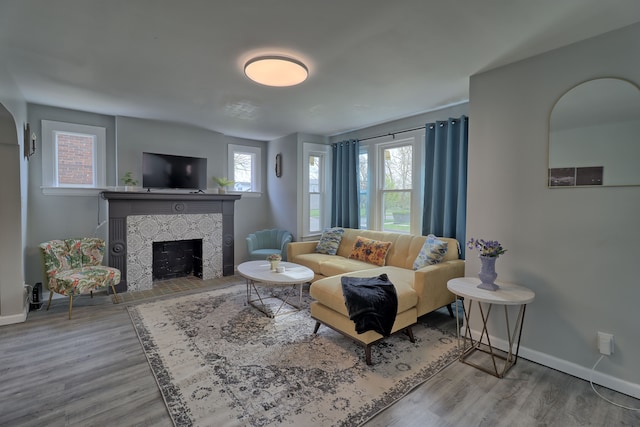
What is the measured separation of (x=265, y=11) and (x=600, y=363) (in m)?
3.28

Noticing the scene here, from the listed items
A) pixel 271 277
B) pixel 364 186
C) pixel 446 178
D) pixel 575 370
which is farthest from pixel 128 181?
pixel 575 370

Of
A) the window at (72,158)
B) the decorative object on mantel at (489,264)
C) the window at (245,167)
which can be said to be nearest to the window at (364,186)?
the window at (245,167)

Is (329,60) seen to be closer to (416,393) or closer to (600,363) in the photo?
(416,393)

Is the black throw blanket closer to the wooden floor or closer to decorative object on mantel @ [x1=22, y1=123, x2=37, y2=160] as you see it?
the wooden floor

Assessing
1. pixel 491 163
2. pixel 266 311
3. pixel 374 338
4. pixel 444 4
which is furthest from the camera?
pixel 266 311

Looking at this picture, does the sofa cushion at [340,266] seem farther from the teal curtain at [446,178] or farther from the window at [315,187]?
the window at [315,187]

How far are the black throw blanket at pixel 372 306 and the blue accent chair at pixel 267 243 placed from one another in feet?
7.94

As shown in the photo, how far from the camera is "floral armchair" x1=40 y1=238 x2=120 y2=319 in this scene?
126 inches

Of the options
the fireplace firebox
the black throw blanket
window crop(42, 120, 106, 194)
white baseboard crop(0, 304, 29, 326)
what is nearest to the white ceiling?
window crop(42, 120, 106, 194)

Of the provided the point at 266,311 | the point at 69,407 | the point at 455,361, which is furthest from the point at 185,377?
the point at 455,361

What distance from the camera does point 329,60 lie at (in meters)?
2.44

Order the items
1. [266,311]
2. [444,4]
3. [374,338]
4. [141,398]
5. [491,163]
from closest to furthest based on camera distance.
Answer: [444,4] < [141,398] < [374,338] < [491,163] < [266,311]

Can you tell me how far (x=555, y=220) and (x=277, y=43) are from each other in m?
2.52

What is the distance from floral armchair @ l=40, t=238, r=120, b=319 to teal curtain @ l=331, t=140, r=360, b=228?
3.28 metres
